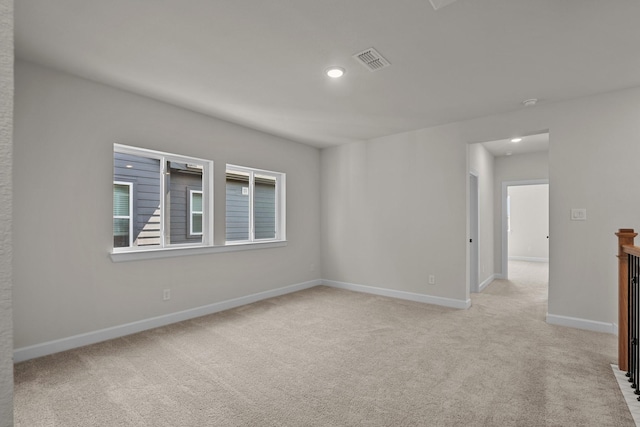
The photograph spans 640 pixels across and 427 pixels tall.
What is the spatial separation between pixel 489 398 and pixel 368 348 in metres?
1.09

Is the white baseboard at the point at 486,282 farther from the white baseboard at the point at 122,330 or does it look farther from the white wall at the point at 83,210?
the white wall at the point at 83,210

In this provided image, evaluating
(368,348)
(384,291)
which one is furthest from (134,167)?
(384,291)

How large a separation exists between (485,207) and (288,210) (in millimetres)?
3783

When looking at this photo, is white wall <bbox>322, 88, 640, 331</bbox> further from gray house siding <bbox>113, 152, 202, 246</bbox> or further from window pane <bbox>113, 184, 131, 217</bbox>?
window pane <bbox>113, 184, 131, 217</bbox>

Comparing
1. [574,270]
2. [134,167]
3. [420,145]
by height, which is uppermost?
[420,145]

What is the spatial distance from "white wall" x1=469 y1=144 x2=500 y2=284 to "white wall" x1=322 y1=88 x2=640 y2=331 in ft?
3.29

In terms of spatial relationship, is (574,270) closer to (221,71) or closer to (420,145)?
(420,145)

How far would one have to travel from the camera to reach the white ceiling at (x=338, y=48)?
2.06 meters

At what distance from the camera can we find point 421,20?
215 centimetres

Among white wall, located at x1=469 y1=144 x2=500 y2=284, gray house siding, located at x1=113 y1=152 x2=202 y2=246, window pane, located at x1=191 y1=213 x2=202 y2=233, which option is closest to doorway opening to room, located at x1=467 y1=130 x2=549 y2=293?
white wall, located at x1=469 y1=144 x2=500 y2=284

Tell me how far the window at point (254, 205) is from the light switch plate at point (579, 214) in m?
3.95

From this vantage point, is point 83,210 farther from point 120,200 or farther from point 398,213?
point 398,213

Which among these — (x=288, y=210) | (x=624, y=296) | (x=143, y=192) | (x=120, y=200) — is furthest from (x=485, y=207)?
(x=120, y=200)

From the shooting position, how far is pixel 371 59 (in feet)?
8.70
